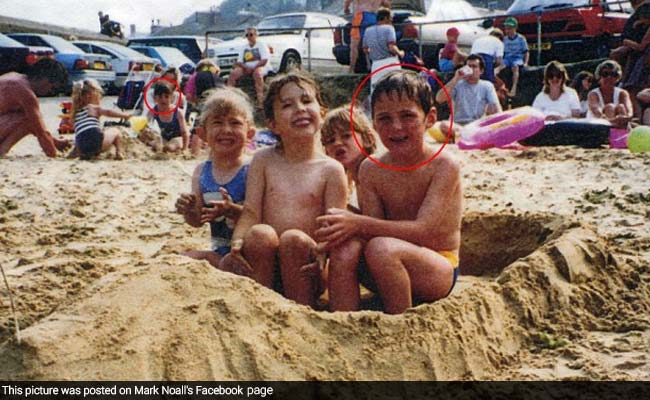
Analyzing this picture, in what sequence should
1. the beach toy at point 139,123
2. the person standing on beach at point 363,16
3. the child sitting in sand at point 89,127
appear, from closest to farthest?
the child sitting in sand at point 89,127 < the beach toy at point 139,123 < the person standing on beach at point 363,16

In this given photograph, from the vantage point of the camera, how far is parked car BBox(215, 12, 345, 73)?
15.5 m

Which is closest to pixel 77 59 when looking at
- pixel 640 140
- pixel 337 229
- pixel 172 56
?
pixel 172 56

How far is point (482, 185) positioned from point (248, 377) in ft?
13.6

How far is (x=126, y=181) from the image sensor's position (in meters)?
6.66

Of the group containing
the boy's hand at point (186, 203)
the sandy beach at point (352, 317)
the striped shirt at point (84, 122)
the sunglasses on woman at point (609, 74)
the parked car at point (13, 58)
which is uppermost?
the parked car at point (13, 58)

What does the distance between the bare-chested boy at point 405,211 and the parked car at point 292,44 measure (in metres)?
11.9

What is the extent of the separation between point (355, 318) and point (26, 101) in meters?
7.07

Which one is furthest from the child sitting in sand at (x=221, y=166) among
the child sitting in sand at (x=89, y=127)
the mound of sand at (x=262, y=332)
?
the child sitting in sand at (x=89, y=127)

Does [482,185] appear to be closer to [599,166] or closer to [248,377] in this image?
[599,166]

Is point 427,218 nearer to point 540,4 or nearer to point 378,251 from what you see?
point 378,251

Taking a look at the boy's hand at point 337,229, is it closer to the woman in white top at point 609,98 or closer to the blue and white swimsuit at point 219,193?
the blue and white swimsuit at point 219,193

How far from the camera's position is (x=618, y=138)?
7.45 m

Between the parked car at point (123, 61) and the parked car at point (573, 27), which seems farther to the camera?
the parked car at point (123, 61)

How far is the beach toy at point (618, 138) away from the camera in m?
7.37
